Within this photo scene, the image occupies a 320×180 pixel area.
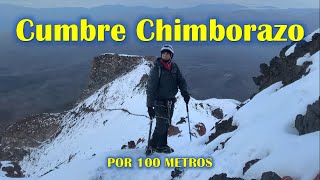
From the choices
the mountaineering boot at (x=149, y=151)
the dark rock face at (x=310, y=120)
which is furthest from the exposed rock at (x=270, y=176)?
the mountaineering boot at (x=149, y=151)

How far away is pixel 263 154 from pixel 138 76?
81348 mm

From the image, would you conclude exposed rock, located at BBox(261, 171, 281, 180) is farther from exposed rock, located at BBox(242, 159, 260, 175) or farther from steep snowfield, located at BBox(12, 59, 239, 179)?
steep snowfield, located at BBox(12, 59, 239, 179)

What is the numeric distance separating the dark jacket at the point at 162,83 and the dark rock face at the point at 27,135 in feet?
285

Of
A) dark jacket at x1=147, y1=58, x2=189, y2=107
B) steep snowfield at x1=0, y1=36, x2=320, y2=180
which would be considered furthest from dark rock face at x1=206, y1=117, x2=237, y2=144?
dark jacket at x1=147, y1=58, x2=189, y2=107

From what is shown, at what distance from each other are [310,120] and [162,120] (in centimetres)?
554

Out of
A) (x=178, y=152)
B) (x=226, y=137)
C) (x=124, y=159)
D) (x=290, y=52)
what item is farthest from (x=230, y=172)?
(x=290, y=52)

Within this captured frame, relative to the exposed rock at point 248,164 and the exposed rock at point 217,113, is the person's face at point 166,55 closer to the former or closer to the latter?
the exposed rock at point 248,164

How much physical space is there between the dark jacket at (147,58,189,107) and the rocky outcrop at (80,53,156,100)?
8856cm

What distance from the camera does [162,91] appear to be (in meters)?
13.1

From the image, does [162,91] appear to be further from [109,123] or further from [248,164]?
[109,123]

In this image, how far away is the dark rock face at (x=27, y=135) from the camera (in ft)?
324

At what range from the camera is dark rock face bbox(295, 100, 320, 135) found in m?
8.65

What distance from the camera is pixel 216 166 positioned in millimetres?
10406

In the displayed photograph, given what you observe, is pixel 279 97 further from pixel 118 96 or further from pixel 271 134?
pixel 118 96
